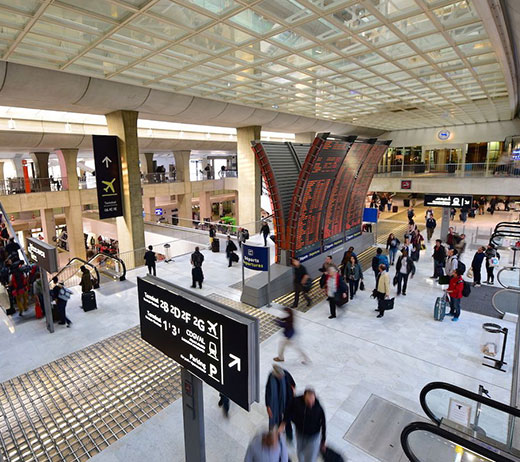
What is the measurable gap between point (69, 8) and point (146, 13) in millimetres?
1417

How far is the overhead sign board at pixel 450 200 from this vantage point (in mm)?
13789

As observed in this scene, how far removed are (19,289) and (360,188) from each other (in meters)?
13.2

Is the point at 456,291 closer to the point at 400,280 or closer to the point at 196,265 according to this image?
the point at 400,280

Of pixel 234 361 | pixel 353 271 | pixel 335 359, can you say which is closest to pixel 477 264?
pixel 353 271

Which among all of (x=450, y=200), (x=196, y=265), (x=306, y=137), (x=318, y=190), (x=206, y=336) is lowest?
(x=196, y=265)

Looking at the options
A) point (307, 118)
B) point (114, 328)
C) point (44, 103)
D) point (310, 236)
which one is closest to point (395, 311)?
point (310, 236)

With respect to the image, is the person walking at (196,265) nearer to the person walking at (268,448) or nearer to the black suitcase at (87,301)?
the black suitcase at (87,301)

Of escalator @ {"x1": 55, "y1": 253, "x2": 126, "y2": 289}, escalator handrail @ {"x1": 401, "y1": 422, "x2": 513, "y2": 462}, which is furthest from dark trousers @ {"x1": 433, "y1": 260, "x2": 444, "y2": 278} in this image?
escalator @ {"x1": 55, "y1": 253, "x2": 126, "y2": 289}

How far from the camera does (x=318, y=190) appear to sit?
37.0ft

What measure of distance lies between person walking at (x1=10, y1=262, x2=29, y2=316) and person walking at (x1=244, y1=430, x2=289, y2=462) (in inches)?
317

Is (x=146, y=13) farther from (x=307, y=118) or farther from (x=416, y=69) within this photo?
(x=307, y=118)

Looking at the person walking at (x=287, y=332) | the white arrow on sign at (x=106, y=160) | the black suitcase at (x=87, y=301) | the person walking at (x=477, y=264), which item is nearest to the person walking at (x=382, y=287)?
the person walking at (x=287, y=332)

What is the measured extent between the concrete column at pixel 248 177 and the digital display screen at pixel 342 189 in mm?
7562

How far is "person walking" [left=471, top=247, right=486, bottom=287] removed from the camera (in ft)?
34.3
